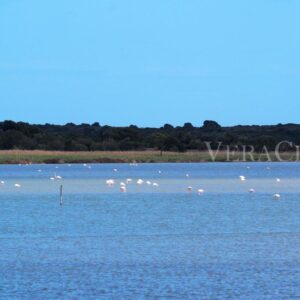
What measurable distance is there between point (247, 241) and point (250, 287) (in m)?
6.90

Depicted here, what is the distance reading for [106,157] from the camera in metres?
99.1

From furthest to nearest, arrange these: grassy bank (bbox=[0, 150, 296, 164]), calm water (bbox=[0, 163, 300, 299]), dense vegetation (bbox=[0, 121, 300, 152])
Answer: dense vegetation (bbox=[0, 121, 300, 152])
grassy bank (bbox=[0, 150, 296, 164])
calm water (bbox=[0, 163, 300, 299])

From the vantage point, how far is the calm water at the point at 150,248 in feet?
61.0

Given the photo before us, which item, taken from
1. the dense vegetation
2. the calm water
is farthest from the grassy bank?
the calm water

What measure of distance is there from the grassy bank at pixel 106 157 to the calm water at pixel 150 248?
5004 centimetres

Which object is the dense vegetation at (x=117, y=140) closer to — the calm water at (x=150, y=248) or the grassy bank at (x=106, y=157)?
the grassy bank at (x=106, y=157)

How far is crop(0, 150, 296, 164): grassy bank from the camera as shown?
3698 inches

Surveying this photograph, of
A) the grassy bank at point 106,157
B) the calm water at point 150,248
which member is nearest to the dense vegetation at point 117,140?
the grassy bank at point 106,157

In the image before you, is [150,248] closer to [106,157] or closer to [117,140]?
[106,157]

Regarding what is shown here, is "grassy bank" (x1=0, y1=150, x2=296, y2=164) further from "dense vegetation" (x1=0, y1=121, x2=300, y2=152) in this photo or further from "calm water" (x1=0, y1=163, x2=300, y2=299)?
"calm water" (x1=0, y1=163, x2=300, y2=299)

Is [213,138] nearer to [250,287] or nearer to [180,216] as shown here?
[180,216]

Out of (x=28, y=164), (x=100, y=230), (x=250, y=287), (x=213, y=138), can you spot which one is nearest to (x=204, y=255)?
(x=250, y=287)

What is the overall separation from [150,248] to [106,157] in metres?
75.1

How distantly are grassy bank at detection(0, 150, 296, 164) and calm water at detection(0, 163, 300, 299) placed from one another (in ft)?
164
